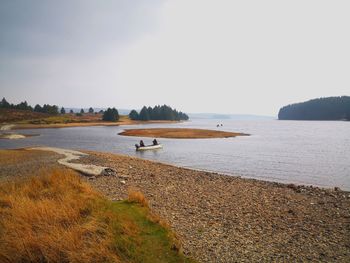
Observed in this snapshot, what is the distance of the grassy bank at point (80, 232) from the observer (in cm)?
791

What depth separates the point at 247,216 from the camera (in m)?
13.1

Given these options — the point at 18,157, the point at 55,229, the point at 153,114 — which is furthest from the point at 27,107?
the point at 55,229

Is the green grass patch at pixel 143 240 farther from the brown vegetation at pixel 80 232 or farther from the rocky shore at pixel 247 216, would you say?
the rocky shore at pixel 247 216

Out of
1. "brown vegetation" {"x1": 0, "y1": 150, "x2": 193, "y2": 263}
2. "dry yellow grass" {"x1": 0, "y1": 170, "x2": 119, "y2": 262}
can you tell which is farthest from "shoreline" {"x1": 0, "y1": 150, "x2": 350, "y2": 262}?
"dry yellow grass" {"x1": 0, "y1": 170, "x2": 119, "y2": 262}

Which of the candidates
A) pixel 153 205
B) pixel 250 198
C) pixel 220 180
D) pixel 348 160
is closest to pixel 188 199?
pixel 153 205

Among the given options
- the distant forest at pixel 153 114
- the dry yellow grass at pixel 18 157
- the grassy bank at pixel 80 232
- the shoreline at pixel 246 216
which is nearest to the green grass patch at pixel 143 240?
the grassy bank at pixel 80 232

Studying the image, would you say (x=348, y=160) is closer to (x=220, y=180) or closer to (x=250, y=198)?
(x=220, y=180)

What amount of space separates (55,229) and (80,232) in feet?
2.83

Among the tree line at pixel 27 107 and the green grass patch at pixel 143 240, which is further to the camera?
the tree line at pixel 27 107

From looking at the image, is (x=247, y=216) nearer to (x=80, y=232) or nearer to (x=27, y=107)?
(x=80, y=232)

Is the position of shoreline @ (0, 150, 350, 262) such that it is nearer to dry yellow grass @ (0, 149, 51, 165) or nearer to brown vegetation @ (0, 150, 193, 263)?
brown vegetation @ (0, 150, 193, 263)

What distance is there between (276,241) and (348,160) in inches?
1214

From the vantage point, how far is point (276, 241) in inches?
401

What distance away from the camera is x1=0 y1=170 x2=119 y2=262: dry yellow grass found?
7871 millimetres
